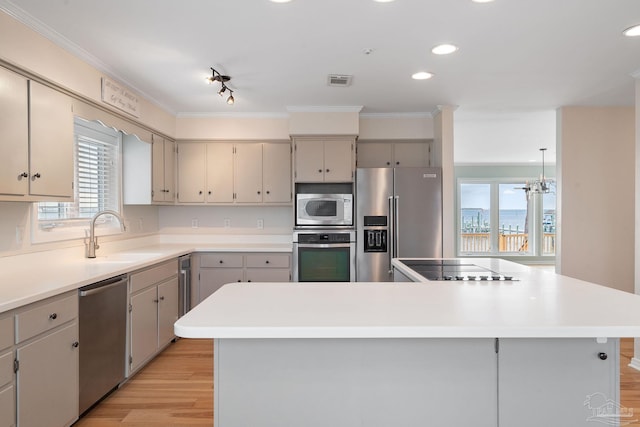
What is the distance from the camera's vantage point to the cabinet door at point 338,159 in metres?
4.29

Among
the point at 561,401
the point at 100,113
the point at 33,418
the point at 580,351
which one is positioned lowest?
the point at 33,418

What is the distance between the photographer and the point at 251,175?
4551mm

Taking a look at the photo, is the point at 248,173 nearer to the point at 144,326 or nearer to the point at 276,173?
the point at 276,173

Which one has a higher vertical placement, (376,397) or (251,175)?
(251,175)

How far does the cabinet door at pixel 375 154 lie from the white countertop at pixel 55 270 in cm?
230

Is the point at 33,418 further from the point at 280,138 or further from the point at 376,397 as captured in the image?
the point at 280,138

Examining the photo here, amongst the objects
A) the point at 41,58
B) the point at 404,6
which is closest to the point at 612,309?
the point at 404,6

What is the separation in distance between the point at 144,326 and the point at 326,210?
82.5 inches

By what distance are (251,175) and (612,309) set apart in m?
3.70

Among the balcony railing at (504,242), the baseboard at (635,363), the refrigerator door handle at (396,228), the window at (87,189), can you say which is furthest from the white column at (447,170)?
the balcony railing at (504,242)

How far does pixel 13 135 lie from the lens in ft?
6.98

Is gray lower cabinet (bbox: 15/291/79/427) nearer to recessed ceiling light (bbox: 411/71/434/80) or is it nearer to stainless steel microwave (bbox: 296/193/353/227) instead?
stainless steel microwave (bbox: 296/193/353/227)

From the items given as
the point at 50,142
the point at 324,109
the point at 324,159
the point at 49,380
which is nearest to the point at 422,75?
the point at 324,109

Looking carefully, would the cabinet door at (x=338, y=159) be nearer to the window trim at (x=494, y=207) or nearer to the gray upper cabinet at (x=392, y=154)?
the gray upper cabinet at (x=392, y=154)
